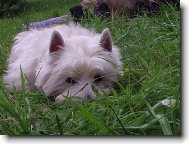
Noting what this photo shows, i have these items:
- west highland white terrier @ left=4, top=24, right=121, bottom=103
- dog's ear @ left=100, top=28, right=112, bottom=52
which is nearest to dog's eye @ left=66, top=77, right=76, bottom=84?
west highland white terrier @ left=4, top=24, right=121, bottom=103

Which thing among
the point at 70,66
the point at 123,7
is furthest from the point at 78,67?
the point at 123,7

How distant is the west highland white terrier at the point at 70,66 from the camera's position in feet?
9.76

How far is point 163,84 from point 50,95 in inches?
28.7

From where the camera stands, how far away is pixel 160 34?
300 cm

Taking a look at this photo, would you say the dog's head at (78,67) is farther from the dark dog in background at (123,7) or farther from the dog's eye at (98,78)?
the dark dog in background at (123,7)

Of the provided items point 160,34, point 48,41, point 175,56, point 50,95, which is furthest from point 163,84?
point 48,41

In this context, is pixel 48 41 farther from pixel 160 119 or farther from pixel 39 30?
pixel 160 119

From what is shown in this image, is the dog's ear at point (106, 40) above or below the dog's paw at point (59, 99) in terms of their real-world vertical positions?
above

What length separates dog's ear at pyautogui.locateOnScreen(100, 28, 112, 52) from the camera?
3.13 metres

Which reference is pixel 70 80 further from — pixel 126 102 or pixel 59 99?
pixel 126 102

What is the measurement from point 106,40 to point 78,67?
0.28m

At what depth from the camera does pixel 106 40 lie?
10.4 feet

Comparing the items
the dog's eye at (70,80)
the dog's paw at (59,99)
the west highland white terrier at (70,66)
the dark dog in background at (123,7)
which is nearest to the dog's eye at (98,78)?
the west highland white terrier at (70,66)

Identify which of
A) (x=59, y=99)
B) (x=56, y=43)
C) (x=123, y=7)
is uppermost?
(x=123, y=7)
